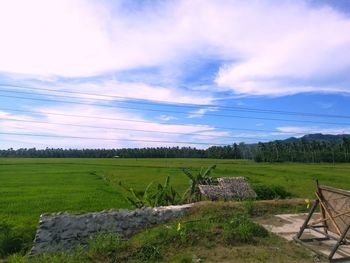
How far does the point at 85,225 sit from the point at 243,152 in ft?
269

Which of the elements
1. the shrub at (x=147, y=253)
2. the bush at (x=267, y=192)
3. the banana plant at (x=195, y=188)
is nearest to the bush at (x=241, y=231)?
the shrub at (x=147, y=253)

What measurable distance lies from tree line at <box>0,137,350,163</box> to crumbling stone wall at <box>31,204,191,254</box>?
70.5m

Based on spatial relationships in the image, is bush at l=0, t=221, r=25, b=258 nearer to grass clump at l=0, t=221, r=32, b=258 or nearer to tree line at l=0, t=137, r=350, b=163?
grass clump at l=0, t=221, r=32, b=258

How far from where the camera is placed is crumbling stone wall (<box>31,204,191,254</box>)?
30.2 ft

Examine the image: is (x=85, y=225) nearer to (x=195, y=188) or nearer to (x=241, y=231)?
(x=241, y=231)

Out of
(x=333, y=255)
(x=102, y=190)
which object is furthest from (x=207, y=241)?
(x=102, y=190)

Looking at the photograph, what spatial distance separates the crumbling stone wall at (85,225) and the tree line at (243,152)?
70498 mm

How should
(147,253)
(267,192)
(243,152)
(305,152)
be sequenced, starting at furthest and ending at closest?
(243,152)
(305,152)
(267,192)
(147,253)

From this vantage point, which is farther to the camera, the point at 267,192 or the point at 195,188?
the point at 267,192

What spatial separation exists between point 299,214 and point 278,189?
7.03 metres

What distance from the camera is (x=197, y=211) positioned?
33.7 feet

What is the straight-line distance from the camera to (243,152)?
3531 inches

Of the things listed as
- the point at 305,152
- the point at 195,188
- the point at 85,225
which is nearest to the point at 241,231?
the point at 85,225

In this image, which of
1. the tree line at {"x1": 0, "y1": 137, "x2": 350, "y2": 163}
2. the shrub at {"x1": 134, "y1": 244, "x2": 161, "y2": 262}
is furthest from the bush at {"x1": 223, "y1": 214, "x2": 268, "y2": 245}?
the tree line at {"x1": 0, "y1": 137, "x2": 350, "y2": 163}
